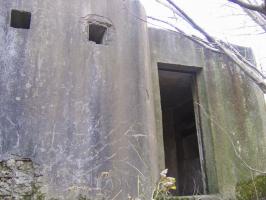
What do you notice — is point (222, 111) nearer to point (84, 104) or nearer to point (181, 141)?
point (84, 104)

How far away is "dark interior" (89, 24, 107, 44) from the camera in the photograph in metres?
4.95

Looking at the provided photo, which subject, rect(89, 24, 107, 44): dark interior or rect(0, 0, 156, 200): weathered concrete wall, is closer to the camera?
rect(0, 0, 156, 200): weathered concrete wall

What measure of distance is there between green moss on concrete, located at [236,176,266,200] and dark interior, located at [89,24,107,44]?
2967mm

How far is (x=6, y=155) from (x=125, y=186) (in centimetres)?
134

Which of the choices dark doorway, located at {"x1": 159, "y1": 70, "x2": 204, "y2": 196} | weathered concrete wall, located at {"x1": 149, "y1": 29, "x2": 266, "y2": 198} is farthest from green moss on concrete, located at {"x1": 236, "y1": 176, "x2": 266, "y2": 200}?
dark doorway, located at {"x1": 159, "y1": 70, "x2": 204, "y2": 196}

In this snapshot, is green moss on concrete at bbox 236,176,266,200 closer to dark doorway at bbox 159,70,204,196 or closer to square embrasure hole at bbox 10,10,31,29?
dark doorway at bbox 159,70,204,196

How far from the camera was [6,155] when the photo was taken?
3.92 m

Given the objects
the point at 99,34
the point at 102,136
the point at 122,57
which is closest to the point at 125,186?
the point at 102,136

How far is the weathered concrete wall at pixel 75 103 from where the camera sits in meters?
4.06

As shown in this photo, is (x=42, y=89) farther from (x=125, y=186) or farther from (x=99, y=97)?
(x=125, y=186)

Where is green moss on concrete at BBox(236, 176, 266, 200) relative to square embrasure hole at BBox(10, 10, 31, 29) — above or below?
below

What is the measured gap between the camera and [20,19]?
186 inches

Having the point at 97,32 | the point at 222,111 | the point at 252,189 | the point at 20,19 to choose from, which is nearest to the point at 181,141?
the point at 222,111

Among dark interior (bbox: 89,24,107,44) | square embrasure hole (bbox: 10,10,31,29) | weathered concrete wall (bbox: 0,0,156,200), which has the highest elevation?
square embrasure hole (bbox: 10,10,31,29)
